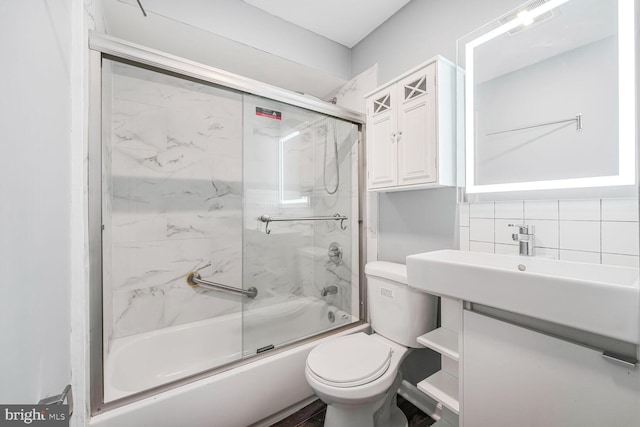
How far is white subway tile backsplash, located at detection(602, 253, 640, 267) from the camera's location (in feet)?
2.97

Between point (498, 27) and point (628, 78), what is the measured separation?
0.60 meters

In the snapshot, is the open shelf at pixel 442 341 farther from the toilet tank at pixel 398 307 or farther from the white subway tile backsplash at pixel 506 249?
the white subway tile backsplash at pixel 506 249

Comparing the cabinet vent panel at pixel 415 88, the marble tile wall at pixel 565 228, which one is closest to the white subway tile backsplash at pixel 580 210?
the marble tile wall at pixel 565 228

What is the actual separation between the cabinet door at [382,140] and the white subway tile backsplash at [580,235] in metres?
0.79

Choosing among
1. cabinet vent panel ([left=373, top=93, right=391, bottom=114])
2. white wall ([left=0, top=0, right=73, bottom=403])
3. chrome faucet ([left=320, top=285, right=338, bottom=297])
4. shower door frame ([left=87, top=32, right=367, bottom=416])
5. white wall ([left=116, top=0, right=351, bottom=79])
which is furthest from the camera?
chrome faucet ([left=320, top=285, right=338, bottom=297])

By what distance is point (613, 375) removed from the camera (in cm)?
73

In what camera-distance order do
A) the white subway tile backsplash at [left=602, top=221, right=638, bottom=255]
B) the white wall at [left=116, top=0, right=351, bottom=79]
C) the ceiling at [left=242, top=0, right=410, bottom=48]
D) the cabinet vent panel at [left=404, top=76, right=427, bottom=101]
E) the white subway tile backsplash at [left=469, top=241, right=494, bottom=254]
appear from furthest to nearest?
the ceiling at [left=242, top=0, right=410, bottom=48] → the white wall at [left=116, top=0, right=351, bottom=79] → the cabinet vent panel at [left=404, top=76, right=427, bottom=101] → the white subway tile backsplash at [left=469, top=241, right=494, bottom=254] → the white subway tile backsplash at [left=602, top=221, right=638, bottom=255]

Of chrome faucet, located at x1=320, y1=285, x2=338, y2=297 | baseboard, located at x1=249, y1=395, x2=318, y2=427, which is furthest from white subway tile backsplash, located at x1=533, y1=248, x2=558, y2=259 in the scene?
baseboard, located at x1=249, y1=395, x2=318, y2=427

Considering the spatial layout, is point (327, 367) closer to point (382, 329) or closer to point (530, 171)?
point (382, 329)

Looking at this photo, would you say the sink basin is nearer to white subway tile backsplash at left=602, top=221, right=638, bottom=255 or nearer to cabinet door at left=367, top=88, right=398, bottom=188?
white subway tile backsplash at left=602, top=221, right=638, bottom=255

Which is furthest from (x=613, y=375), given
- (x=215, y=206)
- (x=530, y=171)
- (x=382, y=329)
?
(x=215, y=206)


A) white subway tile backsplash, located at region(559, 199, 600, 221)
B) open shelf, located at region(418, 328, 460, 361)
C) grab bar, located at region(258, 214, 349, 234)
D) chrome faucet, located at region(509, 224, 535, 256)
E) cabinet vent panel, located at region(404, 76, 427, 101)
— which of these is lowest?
open shelf, located at region(418, 328, 460, 361)

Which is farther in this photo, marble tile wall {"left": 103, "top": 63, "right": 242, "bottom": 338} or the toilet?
marble tile wall {"left": 103, "top": 63, "right": 242, "bottom": 338}

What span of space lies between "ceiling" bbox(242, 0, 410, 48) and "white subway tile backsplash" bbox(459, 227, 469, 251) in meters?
1.52
